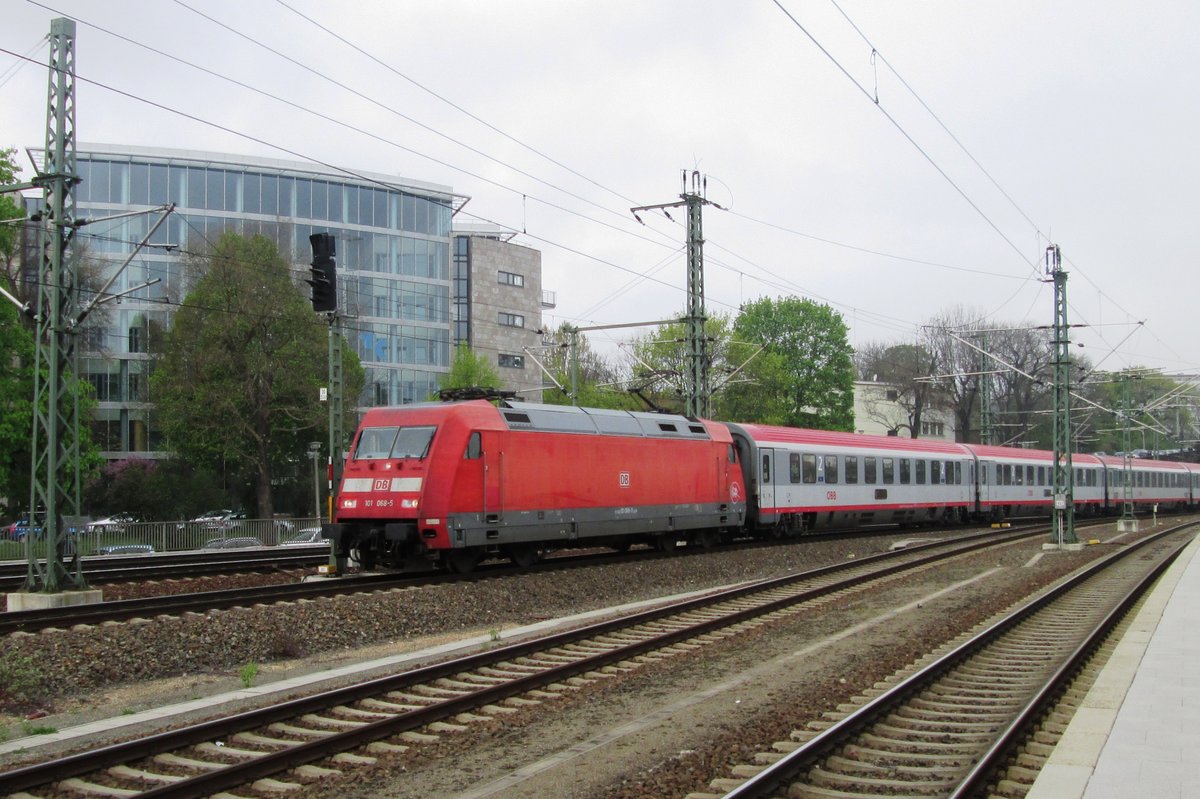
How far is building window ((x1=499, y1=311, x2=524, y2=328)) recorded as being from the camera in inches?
2908

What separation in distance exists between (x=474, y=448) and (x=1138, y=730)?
12.4 m

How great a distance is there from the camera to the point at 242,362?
47.7 metres

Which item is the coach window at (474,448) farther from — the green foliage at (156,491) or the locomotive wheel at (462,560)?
the green foliage at (156,491)

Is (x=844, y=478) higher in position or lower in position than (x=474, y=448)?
lower

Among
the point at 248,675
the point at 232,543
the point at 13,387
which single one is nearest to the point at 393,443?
the point at 248,675

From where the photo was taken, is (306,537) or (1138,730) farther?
(306,537)

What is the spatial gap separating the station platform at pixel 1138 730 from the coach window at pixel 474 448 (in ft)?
34.2

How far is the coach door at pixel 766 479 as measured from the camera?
2854 centimetres

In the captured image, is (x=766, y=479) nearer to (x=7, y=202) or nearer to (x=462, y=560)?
(x=462, y=560)

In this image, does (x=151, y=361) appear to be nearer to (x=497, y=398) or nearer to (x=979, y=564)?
(x=497, y=398)

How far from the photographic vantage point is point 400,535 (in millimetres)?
17938

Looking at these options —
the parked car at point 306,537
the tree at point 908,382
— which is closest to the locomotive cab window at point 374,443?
the parked car at point 306,537

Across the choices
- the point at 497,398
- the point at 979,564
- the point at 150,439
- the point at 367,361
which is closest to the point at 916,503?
the point at 979,564

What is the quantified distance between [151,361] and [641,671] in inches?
1978
